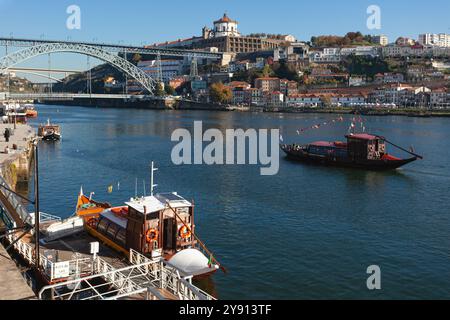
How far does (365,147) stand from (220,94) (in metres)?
61.7

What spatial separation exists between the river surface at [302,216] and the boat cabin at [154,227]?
3.77 feet

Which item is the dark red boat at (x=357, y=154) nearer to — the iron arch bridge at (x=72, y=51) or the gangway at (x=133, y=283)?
the gangway at (x=133, y=283)

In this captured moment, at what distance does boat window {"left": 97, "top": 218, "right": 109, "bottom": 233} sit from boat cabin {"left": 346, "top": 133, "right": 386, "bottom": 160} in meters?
16.2

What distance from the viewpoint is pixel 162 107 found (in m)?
87.2

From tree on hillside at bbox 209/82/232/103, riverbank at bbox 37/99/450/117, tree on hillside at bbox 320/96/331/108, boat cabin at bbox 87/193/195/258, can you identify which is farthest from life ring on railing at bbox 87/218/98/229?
tree on hillside at bbox 209/82/232/103

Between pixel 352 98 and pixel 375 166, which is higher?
pixel 352 98

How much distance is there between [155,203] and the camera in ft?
27.9

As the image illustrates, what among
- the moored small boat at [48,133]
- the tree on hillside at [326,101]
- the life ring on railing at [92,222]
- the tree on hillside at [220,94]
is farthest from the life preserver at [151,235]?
the tree on hillside at [220,94]

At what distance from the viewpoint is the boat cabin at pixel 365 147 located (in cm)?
2297

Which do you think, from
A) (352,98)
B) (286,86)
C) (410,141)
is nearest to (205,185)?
(410,141)

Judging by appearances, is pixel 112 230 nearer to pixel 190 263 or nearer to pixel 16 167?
pixel 190 263

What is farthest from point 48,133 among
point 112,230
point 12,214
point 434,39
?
point 434,39

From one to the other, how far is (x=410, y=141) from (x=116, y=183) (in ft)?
75.2
